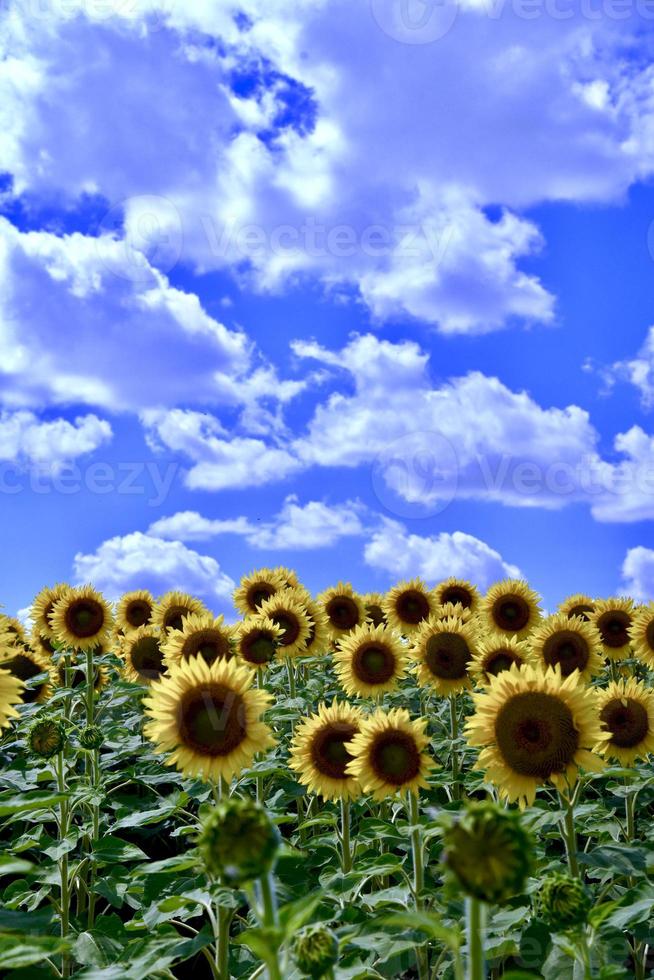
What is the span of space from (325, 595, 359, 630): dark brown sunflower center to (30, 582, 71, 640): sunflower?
158 inches

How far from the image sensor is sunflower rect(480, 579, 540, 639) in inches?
540

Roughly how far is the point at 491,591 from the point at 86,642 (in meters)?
5.89

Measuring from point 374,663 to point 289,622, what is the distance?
182 centimetres

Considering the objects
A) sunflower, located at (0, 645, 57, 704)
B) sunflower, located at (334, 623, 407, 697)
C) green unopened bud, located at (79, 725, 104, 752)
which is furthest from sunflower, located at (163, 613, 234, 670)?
sunflower, located at (0, 645, 57, 704)

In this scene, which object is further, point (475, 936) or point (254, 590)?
point (254, 590)

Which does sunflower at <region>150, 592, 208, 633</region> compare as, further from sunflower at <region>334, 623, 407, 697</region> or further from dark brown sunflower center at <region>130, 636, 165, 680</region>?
sunflower at <region>334, 623, 407, 697</region>

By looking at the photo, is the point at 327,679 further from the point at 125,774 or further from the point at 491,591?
the point at 125,774

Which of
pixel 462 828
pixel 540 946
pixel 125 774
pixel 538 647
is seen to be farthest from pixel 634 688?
pixel 462 828

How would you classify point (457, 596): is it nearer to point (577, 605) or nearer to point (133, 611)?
point (577, 605)

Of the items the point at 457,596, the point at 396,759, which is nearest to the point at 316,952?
the point at 396,759

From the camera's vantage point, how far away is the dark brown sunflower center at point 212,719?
5.42 meters

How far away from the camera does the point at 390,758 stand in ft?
22.0

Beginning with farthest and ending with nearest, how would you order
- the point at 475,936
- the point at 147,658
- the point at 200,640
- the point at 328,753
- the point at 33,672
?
the point at 33,672 < the point at 147,658 < the point at 200,640 < the point at 328,753 < the point at 475,936

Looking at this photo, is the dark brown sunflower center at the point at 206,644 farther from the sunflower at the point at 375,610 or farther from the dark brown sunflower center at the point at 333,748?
the sunflower at the point at 375,610
